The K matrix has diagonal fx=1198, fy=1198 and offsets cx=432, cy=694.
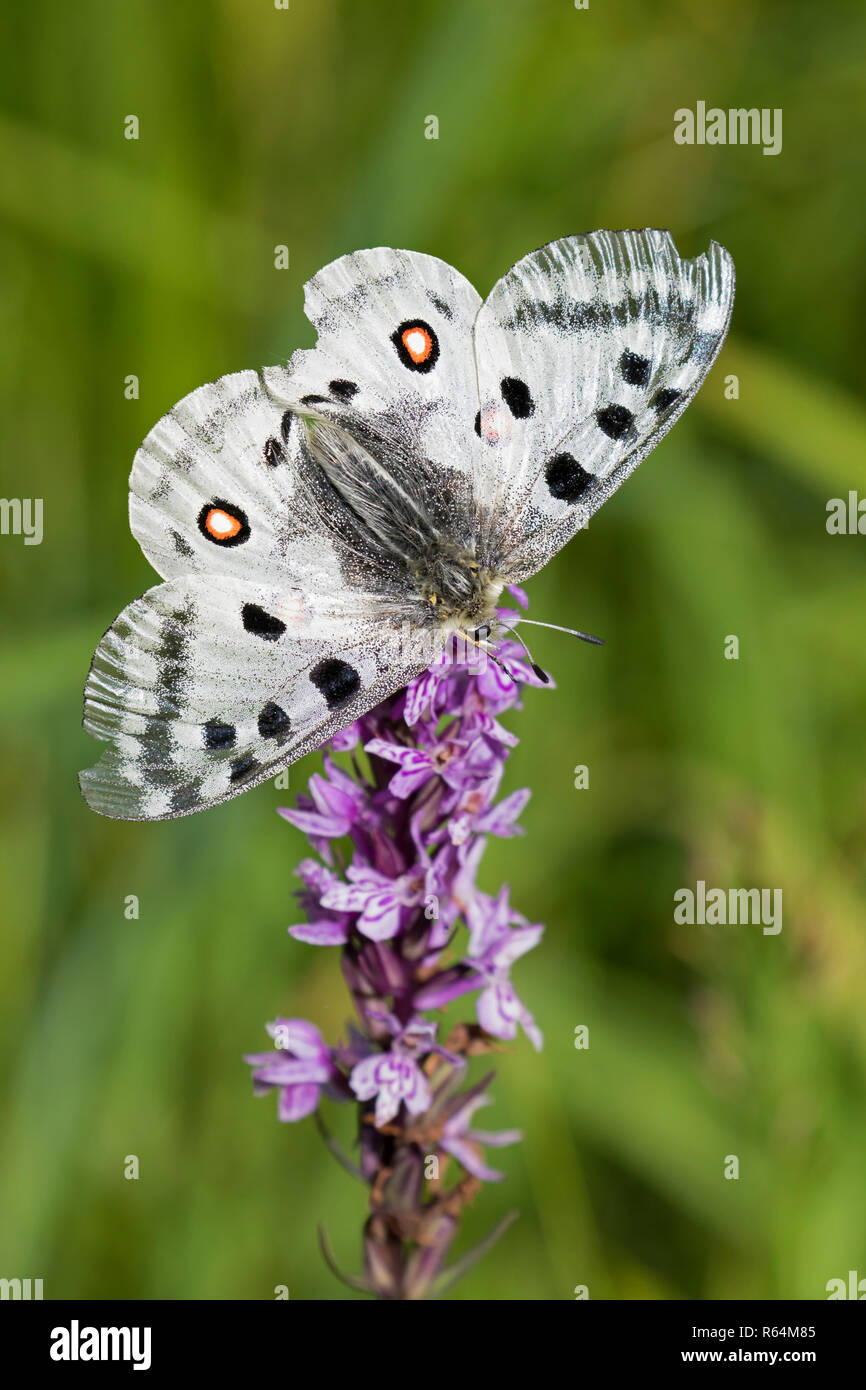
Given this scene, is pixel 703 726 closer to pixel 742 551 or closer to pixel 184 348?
pixel 742 551

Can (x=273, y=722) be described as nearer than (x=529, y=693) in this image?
Yes

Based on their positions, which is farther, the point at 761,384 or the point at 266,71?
the point at 266,71

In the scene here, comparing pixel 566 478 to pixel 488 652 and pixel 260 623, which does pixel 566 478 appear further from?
pixel 260 623

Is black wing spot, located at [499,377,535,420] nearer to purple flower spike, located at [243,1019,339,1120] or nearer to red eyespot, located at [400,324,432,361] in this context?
red eyespot, located at [400,324,432,361]

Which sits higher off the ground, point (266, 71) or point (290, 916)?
point (266, 71)

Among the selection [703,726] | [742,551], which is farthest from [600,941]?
[742,551]

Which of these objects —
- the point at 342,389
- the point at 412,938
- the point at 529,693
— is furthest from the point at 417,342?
the point at 529,693
